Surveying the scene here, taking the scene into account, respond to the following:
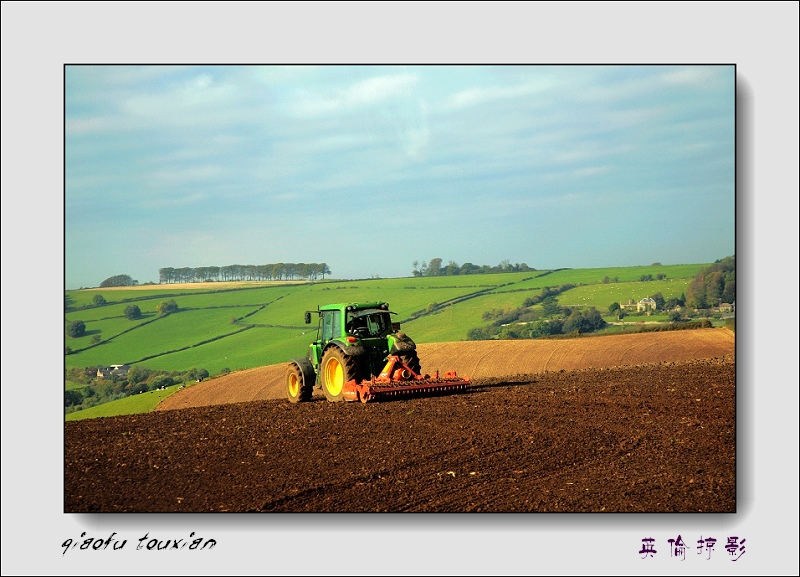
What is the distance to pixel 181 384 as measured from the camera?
62.4 feet

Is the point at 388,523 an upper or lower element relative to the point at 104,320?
lower

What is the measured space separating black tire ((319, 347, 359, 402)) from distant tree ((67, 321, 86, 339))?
496cm

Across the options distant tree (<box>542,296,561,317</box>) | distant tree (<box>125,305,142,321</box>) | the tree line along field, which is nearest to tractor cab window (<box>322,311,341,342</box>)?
the tree line along field

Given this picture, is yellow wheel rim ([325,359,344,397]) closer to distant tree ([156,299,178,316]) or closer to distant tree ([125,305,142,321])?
distant tree ([156,299,178,316])

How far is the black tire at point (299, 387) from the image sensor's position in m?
16.1

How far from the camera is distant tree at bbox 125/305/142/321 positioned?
46.8 ft

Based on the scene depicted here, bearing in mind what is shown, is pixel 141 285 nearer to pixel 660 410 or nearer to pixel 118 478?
pixel 118 478

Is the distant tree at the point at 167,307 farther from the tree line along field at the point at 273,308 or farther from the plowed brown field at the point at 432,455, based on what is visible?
the plowed brown field at the point at 432,455

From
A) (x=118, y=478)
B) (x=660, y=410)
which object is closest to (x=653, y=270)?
(x=660, y=410)

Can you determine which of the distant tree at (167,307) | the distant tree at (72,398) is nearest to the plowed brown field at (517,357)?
the distant tree at (167,307)

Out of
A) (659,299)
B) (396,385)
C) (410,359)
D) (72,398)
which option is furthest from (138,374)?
(659,299)

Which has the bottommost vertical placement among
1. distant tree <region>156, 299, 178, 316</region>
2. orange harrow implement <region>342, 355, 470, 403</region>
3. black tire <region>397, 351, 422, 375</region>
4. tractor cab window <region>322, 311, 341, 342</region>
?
orange harrow implement <region>342, 355, 470, 403</region>

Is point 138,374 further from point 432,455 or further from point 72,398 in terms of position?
point 432,455

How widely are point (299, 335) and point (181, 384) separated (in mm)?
3465
